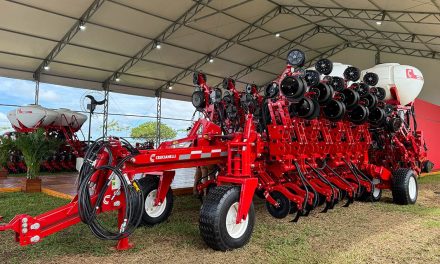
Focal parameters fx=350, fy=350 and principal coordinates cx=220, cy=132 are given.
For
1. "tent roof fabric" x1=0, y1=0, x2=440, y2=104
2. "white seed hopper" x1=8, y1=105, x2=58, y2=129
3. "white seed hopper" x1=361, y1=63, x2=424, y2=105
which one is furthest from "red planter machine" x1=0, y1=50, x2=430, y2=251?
"white seed hopper" x1=8, y1=105, x2=58, y2=129

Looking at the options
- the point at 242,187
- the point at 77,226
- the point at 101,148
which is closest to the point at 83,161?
the point at 101,148

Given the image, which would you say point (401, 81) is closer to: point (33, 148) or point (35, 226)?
point (35, 226)

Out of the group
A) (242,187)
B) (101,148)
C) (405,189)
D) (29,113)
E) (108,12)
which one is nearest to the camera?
(101,148)

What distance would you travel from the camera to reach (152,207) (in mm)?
4562

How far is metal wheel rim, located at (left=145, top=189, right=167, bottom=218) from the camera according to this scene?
4.50 meters

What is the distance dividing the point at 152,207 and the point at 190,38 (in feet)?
39.8

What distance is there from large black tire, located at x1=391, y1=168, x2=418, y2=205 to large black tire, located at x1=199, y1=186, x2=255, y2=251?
3.91 meters

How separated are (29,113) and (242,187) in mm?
9931

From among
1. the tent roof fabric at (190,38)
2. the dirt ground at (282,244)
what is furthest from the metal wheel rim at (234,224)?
the tent roof fabric at (190,38)

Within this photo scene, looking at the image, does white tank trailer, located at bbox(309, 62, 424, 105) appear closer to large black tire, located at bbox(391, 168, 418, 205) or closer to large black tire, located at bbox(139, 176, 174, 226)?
large black tire, located at bbox(391, 168, 418, 205)

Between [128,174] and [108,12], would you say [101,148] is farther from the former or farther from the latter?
[108,12]

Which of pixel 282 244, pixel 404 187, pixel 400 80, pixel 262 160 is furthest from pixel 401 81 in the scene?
pixel 282 244

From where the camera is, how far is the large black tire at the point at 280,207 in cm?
500

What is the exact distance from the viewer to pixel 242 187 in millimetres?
3748
